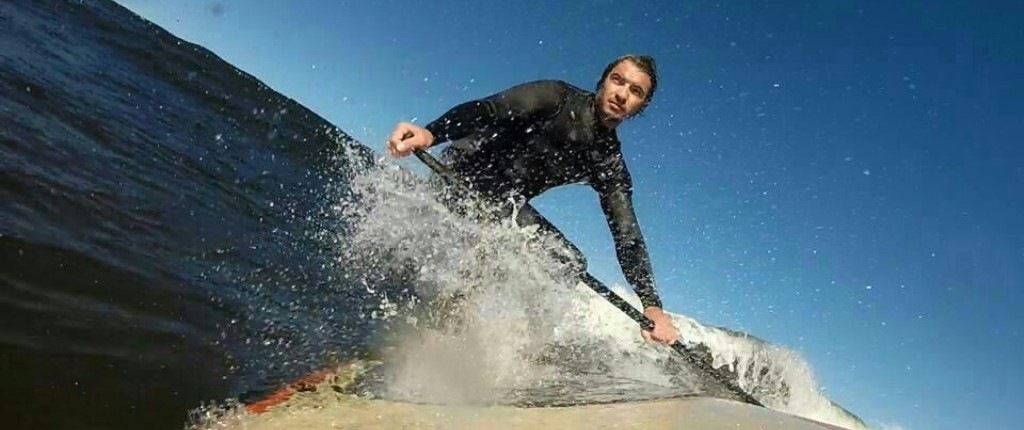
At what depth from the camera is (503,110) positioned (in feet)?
17.6

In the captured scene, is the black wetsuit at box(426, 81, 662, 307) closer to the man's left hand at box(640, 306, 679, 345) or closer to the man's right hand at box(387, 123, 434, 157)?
the man's left hand at box(640, 306, 679, 345)

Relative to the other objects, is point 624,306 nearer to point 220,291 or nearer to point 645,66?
point 645,66

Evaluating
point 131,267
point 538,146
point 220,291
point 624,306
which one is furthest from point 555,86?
A: point 131,267

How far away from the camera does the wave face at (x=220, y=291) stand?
10.2 feet

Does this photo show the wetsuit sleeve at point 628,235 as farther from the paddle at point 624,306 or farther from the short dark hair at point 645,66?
the short dark hair at point 645,66

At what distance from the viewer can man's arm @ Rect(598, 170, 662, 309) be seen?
585 centimetres

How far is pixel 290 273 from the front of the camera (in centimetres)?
757

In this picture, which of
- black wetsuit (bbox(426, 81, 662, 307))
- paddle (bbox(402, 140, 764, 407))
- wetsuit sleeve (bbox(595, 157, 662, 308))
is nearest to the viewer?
paddle (bbox(402, 140, 764, 407))

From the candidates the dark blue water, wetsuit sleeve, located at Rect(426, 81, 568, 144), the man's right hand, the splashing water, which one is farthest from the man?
the dark blue water

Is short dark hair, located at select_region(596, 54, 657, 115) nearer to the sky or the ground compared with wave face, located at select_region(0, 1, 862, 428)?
nearer to the sky

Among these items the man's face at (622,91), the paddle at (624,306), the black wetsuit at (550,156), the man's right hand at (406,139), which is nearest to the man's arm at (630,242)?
the black wetsuit at (550,156)

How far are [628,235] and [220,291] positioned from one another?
3.10 meters

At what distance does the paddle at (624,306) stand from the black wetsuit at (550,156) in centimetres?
16

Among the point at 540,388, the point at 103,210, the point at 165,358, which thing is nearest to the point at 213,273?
the point at 103,210
